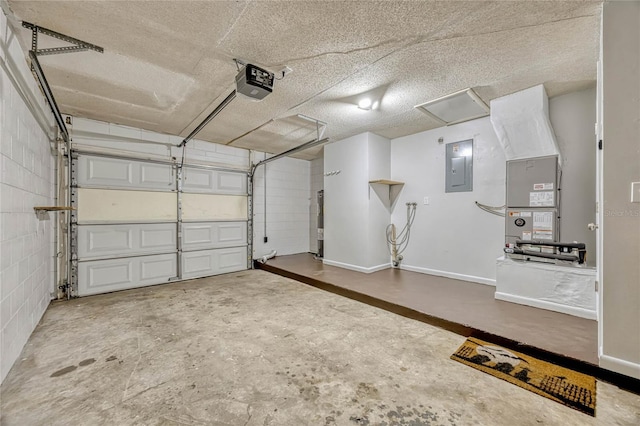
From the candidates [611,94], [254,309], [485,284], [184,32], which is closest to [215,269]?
[254,309]

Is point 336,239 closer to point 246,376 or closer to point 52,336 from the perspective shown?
point 246,376

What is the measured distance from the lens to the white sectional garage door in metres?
3.94

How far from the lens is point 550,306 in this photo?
9.39 feet

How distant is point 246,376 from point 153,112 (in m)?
3.68

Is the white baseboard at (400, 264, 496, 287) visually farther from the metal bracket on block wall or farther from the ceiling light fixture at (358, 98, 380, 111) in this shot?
the metal bracket on block wall

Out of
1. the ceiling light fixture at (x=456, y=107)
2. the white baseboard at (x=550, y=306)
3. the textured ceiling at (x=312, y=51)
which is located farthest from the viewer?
the ceiling light fixture at (x=456, y=107)

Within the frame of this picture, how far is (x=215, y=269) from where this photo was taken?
206 inches

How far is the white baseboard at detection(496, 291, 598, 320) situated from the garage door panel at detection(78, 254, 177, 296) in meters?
5.15

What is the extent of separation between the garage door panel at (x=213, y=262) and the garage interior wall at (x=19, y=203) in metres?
1.96

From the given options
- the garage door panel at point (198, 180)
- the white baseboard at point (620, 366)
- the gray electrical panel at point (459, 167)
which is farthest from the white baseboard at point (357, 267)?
the white baseboard at point (620, 366)

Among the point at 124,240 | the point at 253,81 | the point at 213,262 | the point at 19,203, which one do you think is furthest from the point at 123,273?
the point at 253,81

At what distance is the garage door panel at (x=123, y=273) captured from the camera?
3912 mm

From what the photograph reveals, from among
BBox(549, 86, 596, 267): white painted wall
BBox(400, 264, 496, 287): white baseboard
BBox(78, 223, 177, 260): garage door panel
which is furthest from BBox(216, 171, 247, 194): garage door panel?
BBox(549, 86, 596, 267): white painted wall

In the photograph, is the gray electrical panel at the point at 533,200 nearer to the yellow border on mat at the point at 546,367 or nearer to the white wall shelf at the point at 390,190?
the yellow border on mat at the point at 546,367
